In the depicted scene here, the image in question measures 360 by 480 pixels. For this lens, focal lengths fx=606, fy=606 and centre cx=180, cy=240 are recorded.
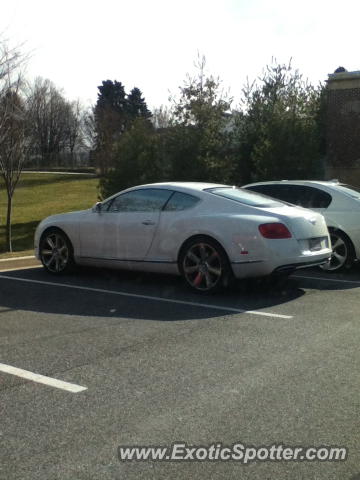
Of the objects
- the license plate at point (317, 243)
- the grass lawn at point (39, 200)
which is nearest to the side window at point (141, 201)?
the license plate at point (317, 243)

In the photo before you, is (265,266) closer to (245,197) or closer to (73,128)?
(245,197)

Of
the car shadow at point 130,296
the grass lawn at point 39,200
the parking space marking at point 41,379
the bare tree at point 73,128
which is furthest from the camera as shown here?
the bare tree at point 73,128

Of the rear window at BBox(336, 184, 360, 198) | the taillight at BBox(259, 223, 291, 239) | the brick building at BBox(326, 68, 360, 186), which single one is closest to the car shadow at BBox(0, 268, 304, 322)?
the taillight at BBox(259, 223, 291, 239)

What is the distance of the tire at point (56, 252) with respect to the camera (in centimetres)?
900

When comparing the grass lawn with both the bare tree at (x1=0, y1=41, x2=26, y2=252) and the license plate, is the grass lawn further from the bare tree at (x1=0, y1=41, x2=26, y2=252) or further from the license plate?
the license plate

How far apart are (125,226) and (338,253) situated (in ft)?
11.6

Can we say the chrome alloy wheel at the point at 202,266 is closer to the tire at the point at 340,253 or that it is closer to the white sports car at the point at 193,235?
the white sports car at the point at 193,235

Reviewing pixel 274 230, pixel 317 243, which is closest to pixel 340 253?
pixel 317 243

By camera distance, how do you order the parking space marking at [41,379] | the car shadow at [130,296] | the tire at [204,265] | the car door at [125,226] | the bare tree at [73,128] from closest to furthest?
1. the parking space marking at [41,379]
2. the car shadow at [130,296]
3. the tire at [204,265]
4. the car door at [125,226]
5. the bare tree at [73,128]

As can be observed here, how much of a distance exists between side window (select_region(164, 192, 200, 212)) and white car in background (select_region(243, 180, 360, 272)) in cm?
276

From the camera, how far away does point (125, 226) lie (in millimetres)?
8414

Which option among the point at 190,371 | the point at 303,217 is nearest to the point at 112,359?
the point at 190,371

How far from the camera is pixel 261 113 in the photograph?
833 inches

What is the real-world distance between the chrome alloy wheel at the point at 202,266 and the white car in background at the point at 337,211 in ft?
9.32
